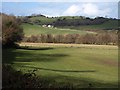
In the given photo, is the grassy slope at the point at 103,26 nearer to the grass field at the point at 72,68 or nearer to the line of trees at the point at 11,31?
the line of trees at the point at 11,31

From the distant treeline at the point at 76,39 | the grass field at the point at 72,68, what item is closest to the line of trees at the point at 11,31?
the grass field at the point at 72,68

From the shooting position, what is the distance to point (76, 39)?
113 metres

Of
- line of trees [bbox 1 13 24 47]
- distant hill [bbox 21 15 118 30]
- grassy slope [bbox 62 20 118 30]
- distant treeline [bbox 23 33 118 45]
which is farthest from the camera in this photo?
distant hill [bbox 21 15 118 30]

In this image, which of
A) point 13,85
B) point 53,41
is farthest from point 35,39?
point 13,85

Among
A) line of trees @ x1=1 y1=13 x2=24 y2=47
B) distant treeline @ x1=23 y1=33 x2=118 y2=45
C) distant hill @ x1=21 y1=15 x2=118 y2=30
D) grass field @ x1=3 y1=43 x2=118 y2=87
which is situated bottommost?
grass field @ x1=3 y1=43 x2=118 y2=87

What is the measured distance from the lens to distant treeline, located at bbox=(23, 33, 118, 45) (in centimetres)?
10769

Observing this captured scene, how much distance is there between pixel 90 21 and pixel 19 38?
106 metres

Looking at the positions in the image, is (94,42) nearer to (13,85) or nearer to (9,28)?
(9,28)

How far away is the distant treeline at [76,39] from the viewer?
4240 inches

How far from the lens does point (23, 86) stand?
30.6ft

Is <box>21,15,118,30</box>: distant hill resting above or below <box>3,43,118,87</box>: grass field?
above

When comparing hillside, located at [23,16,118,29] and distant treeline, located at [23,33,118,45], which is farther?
hillside, located at [23,16,118,29]

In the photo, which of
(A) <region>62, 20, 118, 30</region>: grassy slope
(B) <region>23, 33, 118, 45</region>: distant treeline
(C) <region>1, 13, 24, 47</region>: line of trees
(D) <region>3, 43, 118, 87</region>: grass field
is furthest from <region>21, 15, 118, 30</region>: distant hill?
(D) <region>3, 43, 118, 87</region>: grass field

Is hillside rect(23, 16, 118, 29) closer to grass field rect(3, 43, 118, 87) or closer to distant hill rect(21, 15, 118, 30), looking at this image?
distant hill rect(21, 15, 118, 30)
